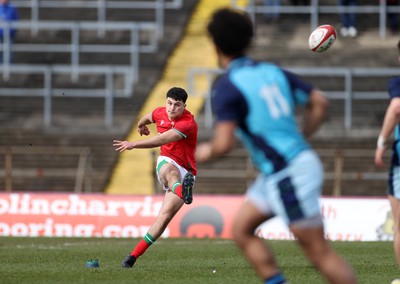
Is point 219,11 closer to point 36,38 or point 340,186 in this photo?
point 340,186

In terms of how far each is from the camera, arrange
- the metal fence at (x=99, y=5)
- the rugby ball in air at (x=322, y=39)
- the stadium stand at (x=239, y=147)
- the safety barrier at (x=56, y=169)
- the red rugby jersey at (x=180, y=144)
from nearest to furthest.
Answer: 1. the rugby ball in air at (x=322, y=39)
2. the red rugby jersey at (x=180, y=144)
3. the stadium stand at (x=239, y=147)
4. the safety barrier at (x=56, y=169)
5. the metal fence at (x=99, y=5)

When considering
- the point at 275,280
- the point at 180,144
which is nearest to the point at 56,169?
the point at 180,144

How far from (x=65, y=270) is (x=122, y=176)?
15369 millimetres

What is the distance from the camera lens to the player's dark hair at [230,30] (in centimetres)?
870

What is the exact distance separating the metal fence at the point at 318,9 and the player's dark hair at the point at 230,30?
24010 millimetres

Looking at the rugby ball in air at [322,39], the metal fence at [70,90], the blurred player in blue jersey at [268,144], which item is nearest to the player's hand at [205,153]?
the blurred player in blue jersey at [268,144]

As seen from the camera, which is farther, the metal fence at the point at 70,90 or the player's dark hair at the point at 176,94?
the metal fence at the point at 70,90

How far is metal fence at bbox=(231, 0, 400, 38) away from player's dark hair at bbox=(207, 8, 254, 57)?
78.8ft

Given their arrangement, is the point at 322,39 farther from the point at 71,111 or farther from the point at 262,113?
the point at 71,111

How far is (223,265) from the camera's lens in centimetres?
1496

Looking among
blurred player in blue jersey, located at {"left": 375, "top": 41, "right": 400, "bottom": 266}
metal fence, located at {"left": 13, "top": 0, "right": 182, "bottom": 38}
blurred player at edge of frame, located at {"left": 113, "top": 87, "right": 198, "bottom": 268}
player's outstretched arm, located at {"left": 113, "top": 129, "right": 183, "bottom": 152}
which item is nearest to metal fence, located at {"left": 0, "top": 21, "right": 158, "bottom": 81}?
metal fence, located at {"left": 13, "top": 0, "right": 182, "bottom": 38}

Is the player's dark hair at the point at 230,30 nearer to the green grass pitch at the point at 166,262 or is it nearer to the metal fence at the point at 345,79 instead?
the green grass pitch at the point at 166,262

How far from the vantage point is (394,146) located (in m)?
12.4

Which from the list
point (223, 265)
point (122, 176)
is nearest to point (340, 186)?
point (122, 176)
